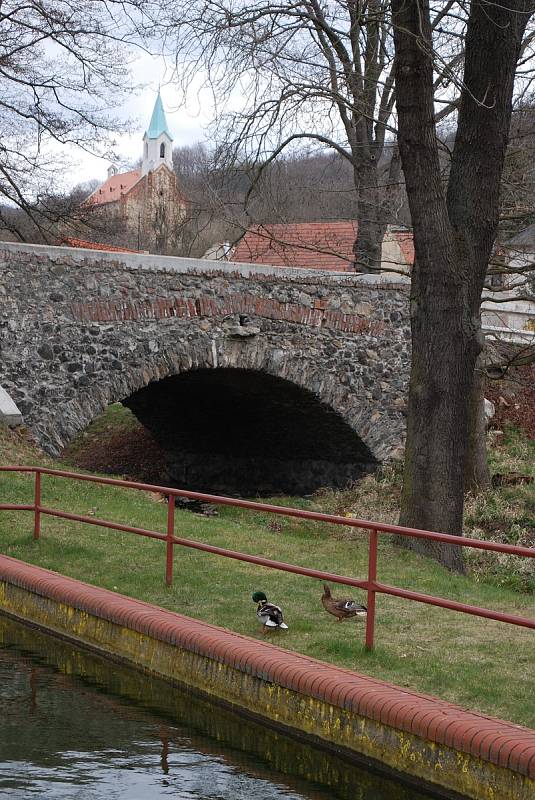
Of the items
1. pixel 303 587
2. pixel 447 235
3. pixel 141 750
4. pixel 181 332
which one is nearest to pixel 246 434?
pixel 181 332

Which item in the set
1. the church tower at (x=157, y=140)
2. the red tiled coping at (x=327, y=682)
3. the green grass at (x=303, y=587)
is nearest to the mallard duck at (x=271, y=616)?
the green grass at (x=303, y=587)

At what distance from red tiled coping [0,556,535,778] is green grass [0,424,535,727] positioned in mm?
328

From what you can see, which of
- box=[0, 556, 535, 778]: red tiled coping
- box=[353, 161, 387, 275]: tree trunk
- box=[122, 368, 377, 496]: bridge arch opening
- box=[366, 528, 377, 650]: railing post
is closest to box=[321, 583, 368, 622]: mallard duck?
box=[366, 528, 377, 650]: railing post

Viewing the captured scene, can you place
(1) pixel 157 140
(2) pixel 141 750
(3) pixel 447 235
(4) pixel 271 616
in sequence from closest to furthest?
(2) pixel 141 750 < (4) pixel 271 616 < (3) pixel 447 235 < (1) pixel 157 140

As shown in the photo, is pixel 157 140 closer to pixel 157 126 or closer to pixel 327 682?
pixel 157 126

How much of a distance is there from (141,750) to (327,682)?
1036 mm

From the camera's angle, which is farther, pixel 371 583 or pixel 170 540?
pixel 170 540

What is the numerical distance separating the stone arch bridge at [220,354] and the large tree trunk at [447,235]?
640 centimetres

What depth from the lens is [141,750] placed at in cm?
566

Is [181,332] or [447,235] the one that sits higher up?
[447,235]

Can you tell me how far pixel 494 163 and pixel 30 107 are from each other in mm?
11328

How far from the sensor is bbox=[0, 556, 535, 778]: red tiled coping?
196 inches

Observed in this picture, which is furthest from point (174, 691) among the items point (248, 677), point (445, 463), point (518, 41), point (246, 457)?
point (246, 457)

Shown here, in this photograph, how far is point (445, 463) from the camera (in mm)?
11172
